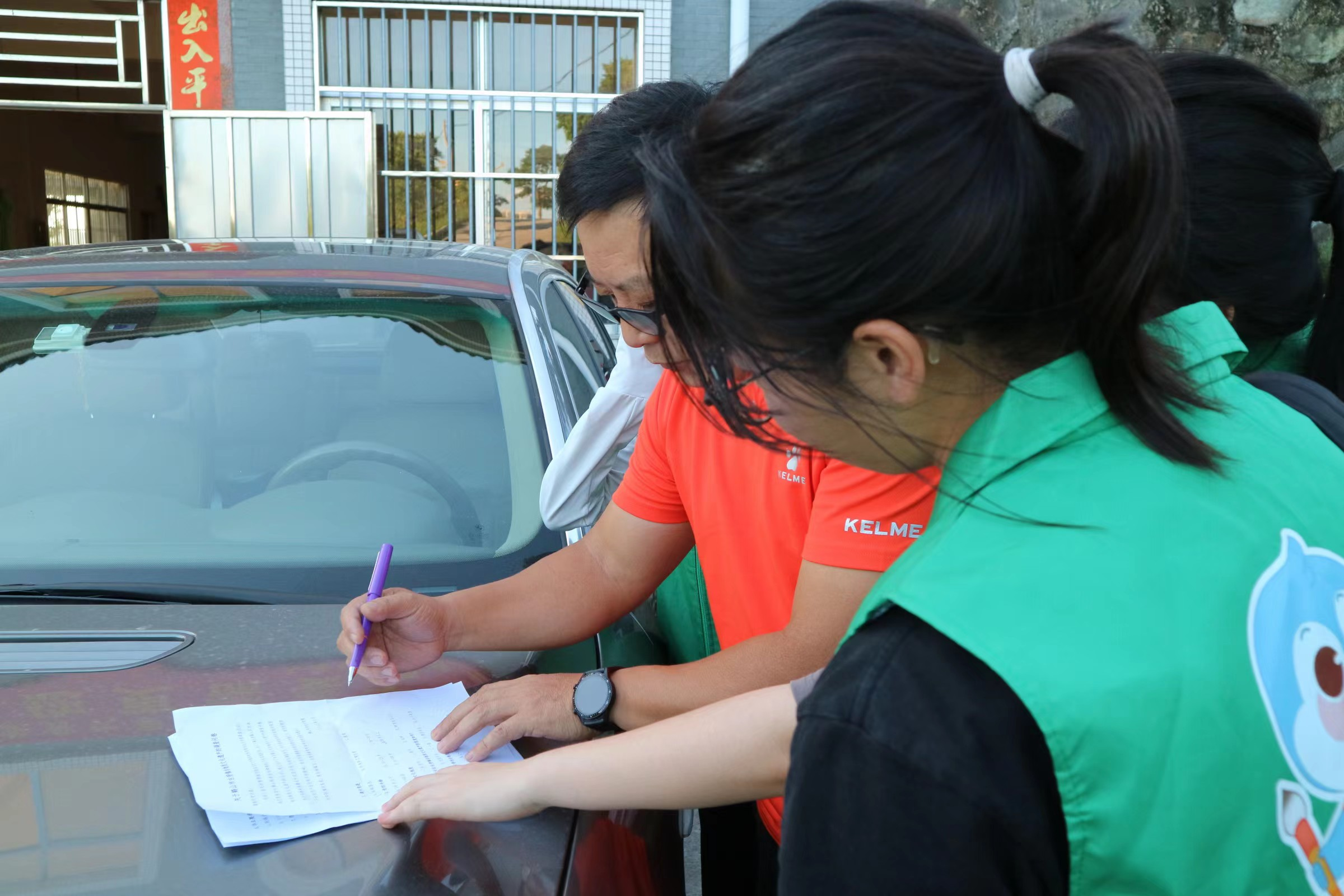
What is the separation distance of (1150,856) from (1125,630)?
0.13m

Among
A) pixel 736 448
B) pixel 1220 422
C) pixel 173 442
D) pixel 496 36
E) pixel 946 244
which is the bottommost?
pixel 173 442

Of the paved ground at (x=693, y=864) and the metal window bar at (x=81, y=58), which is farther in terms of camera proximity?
the metal window bar at (x=81, y=58)

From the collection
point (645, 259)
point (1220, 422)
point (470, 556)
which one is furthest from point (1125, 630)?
point (470, 556)

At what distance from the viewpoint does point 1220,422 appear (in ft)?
2.50

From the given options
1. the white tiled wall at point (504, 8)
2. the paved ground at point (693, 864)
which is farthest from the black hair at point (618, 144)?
the white tiled wall at point (504, 8)

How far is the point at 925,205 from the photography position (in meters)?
0.66

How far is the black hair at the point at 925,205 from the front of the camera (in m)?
0.67

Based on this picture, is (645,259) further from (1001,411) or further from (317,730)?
(317,730)

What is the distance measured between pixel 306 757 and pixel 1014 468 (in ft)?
2.67

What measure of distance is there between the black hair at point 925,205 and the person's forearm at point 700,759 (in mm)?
280

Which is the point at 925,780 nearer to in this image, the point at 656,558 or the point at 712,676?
the point at 712,676

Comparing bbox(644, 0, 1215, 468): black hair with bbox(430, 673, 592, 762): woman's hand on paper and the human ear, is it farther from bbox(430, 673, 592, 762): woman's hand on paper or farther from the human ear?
bbox(430, 673, 592, 762): woman's hand on paper

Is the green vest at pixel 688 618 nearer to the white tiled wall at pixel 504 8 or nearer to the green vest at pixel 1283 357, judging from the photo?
the green vest at pixel 1283 357

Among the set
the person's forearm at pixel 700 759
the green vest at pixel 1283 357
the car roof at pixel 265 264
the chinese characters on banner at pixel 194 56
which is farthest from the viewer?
the chinese characters on banner at pixel 194 56
